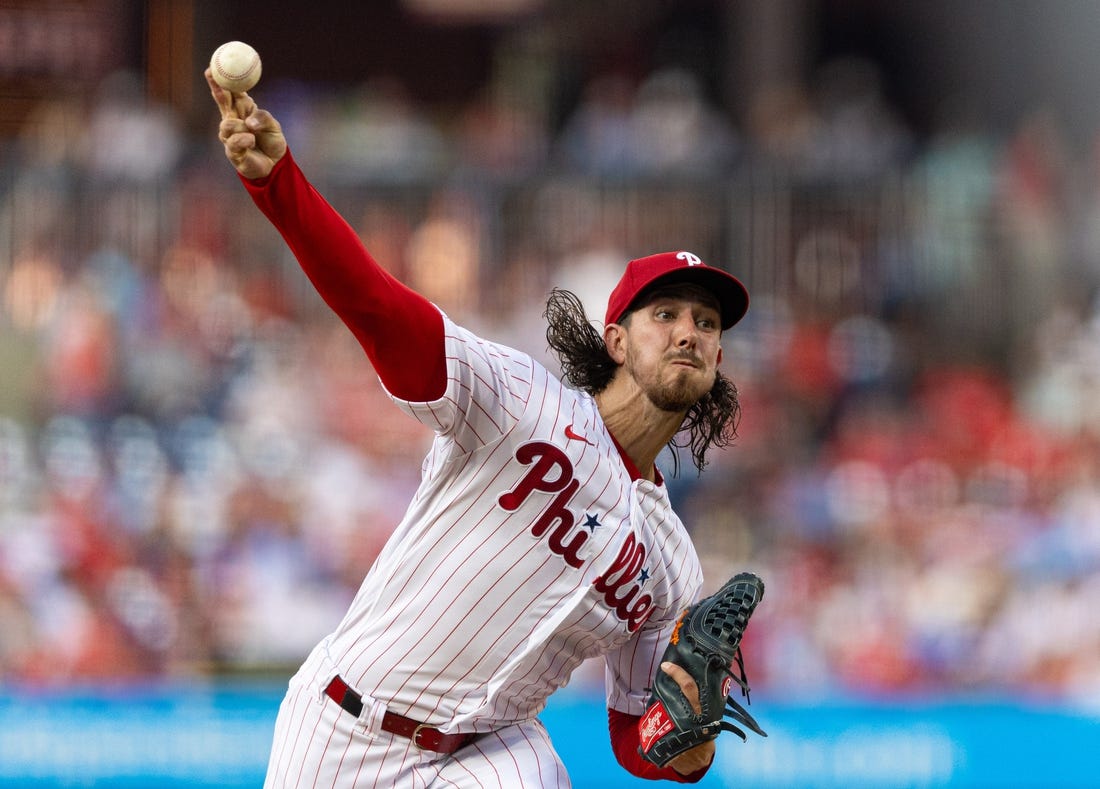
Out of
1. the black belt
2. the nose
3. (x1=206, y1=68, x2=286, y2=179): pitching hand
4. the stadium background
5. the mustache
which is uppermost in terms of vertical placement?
the stadium background

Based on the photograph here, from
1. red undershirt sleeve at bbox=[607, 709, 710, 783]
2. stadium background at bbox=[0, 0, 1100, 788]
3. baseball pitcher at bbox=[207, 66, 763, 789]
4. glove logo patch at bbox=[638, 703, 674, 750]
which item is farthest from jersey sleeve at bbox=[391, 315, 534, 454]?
stadium background at bbox=[0, 0, 1100, 788]

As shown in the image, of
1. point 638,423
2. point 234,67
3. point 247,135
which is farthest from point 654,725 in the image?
point 234,67

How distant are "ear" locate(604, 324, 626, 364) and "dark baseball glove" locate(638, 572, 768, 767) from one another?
0.56m

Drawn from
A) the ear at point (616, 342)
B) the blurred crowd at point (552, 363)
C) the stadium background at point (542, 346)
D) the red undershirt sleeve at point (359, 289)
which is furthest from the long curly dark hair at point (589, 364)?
the blurred crowd at point (552, 363)

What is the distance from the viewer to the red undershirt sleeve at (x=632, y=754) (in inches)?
128

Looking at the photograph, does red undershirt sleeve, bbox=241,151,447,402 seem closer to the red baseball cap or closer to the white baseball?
the white baseball

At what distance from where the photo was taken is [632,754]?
336 centimetres

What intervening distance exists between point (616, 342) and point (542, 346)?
439 cm

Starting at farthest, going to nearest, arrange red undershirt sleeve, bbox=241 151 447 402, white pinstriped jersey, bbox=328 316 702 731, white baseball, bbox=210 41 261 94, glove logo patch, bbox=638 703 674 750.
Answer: glove logo patch, bbox=638 703 674 750, white pinstriped jersey, bbox=328 316 702 731, red undershirt sleeve, bbox=241 151 447 402, white baseball, bbox=210 41 261 94

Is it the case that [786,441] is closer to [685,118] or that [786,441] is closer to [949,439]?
[949,439]

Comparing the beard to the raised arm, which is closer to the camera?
the raised arm

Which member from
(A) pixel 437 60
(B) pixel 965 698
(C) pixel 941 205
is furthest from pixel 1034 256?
(A) pixel 437 60

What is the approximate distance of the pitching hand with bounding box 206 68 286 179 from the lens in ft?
8.14

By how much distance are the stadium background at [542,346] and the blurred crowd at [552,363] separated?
17mm
